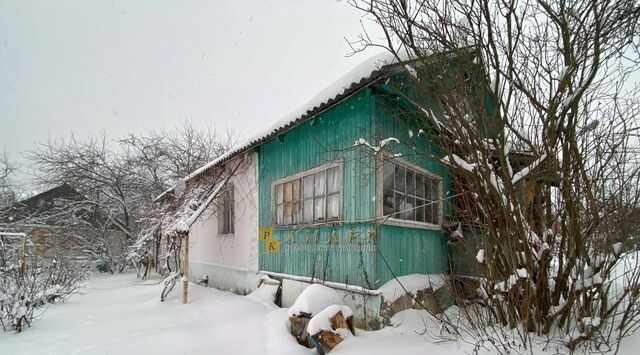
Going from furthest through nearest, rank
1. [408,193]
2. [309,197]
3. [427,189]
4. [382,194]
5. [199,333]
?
[427,189]
[309,197]
[408,193]
[199,333]
[382,194]

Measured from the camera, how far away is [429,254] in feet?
22.9

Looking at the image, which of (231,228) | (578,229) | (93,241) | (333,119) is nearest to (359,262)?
(333,119)

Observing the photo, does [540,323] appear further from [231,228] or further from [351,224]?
[231,228]

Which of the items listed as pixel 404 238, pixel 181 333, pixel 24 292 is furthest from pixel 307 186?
pixel 24 292

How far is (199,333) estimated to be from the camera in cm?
588

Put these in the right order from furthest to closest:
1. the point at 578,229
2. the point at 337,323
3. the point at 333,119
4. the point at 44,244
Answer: the point at 44,244 → the point at 333,119 → the point at 337,323 → the point at 578,229

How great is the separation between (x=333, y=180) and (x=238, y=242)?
415cm

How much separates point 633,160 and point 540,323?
1692 mm

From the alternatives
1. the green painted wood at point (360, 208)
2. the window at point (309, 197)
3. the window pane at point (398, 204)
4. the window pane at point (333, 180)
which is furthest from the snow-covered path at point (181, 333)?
the window pane at point (333, 180)

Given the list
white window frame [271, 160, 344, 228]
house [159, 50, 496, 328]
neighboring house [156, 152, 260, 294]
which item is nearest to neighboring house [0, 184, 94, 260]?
neighboring house [156, 152, 260, 294]

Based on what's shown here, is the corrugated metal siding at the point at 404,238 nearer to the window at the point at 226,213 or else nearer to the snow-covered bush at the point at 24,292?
the window at the point at 226,213

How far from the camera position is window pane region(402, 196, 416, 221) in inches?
253

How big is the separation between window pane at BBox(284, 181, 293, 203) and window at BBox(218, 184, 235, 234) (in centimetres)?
282

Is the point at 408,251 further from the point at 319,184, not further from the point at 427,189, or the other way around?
the point at 319,184
